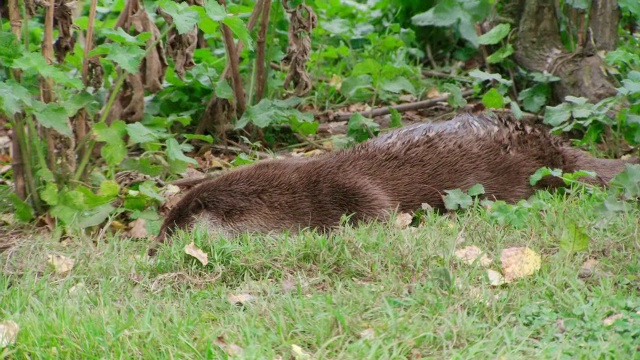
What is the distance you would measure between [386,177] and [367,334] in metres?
1.88

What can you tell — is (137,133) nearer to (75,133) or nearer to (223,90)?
(75,133)

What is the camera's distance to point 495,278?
3.69 m

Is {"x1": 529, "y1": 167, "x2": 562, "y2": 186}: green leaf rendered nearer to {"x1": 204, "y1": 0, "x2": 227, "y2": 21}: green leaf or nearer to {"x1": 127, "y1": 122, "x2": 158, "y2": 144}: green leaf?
{"x1": 204, "y1": 0, "x2": 227, "y2": 21}: green leaf

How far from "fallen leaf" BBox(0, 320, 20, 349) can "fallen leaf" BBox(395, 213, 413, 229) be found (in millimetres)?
2004

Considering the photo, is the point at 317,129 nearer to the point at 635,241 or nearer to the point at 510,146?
the point at 510,146

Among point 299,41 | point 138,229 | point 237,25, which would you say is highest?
point 237,25

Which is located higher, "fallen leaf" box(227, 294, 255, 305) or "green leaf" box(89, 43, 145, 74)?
"green leaf" box(89, 43, 145, 74)

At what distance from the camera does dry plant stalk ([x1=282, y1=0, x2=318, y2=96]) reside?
5.82 metres

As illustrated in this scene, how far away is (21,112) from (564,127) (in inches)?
132

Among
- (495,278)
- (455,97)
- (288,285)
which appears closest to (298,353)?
(288,285)

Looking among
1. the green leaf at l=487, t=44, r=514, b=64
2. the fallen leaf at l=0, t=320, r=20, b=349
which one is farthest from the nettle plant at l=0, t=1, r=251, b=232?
the green leaf at l=487, t=44, r=514, b=64

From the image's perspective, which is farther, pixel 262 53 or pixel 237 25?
pixel 262 53

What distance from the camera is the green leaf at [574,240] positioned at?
3.86 metres

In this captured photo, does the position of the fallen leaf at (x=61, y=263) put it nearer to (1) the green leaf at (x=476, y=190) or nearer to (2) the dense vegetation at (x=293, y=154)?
(2) the dense vegetation at (x=293, y=154)
